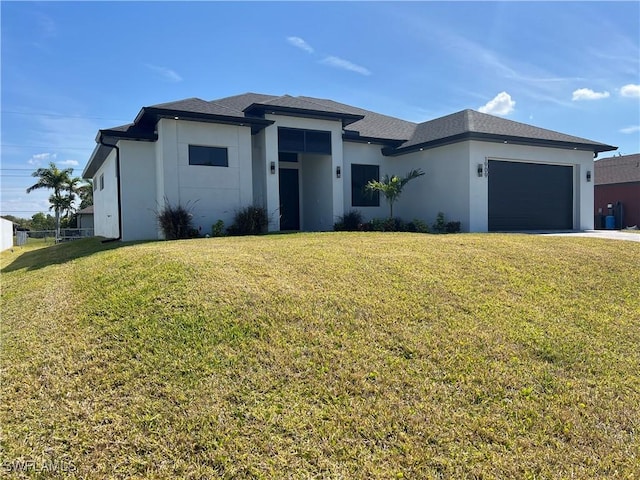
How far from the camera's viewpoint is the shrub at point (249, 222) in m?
14.0

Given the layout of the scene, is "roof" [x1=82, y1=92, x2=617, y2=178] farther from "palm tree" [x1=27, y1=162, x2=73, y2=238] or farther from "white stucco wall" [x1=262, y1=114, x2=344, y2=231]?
"palm tree" [x1=27, y1=162, x2=73, y2=238]

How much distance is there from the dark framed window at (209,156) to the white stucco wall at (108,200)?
254 centimetres

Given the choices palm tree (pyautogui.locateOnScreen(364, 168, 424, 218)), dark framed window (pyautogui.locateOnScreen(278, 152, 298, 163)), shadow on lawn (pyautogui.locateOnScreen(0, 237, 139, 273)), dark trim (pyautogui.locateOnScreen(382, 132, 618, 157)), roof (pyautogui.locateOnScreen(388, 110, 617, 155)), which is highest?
roof (pyautogui.locateOnScreen(388, 110, 617, 155))

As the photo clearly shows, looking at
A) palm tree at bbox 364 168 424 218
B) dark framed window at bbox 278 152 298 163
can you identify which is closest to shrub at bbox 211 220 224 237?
dark framed window at bbox 278 152 298 163

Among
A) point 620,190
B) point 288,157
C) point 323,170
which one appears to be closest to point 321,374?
point 323,170

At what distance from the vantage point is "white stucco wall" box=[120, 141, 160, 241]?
14328 millimetres

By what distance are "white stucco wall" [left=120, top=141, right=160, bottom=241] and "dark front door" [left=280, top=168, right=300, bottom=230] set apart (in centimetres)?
541

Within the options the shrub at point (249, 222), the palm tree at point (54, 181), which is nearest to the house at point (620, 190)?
the shrub at point (249, 222)

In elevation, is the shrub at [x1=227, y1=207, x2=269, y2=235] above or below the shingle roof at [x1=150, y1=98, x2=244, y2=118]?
below

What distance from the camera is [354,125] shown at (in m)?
18.9

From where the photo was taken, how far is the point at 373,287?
5.78 m

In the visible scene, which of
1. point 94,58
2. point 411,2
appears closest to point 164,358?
point 411,2

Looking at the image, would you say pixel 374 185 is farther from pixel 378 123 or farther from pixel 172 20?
pixel 172 20

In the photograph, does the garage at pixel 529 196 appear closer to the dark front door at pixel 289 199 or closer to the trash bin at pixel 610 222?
the dark front door at pixel 289 199
